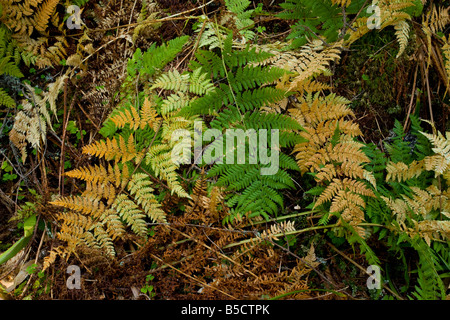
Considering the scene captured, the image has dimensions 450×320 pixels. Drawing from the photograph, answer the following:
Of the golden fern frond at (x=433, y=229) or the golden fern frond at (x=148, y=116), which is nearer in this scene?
the golden fern frond at (x=433, y=229)

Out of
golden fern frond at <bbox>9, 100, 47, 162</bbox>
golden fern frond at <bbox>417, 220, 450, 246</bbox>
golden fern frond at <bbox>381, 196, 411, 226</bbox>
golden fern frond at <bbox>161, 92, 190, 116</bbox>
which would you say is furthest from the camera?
golden fern frond at <bbox>9, 100, 47, 162</bbox>

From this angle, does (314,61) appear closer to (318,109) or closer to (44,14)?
(318,109)

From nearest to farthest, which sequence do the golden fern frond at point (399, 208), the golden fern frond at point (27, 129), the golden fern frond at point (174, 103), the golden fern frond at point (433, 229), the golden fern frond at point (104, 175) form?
the golden fern frond at point (433, 229)
the golden fern frond at point (399, 208)
the golden fern frond at point (104, 175)
the golden fern frond at point (174, 103)
the golden fern frond at point (27, 129)

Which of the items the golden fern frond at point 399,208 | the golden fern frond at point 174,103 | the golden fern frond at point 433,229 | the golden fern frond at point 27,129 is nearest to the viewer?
the golden fern frond at point 433,229

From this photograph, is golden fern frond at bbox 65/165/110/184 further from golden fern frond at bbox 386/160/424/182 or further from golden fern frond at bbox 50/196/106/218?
golden fern frond at bbox 386/160/424/182

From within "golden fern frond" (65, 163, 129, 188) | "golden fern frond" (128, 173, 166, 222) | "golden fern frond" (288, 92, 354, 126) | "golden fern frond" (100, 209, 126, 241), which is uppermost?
"golden fern frond" (288, 92, 354, 126)

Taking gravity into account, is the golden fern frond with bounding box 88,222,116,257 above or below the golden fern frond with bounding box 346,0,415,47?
below

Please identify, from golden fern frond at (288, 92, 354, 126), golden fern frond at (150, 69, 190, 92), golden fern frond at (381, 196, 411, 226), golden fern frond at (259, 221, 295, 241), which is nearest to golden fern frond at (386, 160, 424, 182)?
golden fern frond at (381, 196, 411, 226)

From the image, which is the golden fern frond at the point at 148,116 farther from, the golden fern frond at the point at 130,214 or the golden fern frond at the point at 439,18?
the golden fern frond at the point at 439,18

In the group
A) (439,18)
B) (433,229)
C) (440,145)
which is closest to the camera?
(433,229)

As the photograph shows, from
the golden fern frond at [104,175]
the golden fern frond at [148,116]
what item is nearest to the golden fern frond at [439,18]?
the golden fern frond at [148,116]

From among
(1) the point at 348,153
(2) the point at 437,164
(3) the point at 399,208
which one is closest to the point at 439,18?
(2) the point at 437,164

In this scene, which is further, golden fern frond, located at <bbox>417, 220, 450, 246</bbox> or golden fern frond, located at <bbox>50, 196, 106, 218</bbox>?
golden fern frond, located at <bbox>50, 196, 106, 218</bbox>

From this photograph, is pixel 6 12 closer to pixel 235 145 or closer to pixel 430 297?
pixel 235 145
